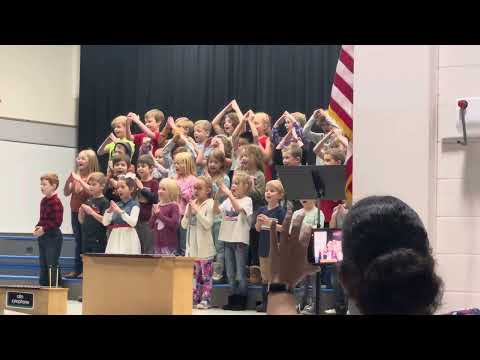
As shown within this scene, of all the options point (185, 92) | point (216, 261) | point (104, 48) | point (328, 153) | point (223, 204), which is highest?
point (104, 48)

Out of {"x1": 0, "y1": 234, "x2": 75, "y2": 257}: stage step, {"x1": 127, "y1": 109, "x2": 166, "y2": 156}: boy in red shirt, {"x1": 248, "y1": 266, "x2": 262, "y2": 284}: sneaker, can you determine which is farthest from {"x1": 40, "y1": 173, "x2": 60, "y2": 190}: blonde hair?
{"x1": 0, "y1": 234, "x2": 75, "y2": 257}: stage step

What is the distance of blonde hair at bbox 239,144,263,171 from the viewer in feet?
21.4

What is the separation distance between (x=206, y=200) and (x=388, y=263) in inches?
206

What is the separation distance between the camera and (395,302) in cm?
123

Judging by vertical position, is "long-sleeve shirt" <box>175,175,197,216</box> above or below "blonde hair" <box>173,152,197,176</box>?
below

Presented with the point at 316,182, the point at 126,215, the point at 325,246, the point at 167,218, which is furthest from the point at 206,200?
the point at 325,246

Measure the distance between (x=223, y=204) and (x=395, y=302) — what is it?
510 cm

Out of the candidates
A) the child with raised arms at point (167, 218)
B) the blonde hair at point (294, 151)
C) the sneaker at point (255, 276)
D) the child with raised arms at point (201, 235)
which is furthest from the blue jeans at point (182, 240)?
the blonde hair at point (294, 151)

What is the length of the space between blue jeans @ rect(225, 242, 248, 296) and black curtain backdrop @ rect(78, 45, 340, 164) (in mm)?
4002

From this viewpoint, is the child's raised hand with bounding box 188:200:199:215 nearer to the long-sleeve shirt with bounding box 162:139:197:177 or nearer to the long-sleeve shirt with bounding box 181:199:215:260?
the long-sleeve shirt with bounding box 181:199:215:260

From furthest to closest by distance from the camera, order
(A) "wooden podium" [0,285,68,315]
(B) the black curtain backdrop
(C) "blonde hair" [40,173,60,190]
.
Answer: (B) the black curtain backdrop, (C) "blonde hair" [40,173,60,190], (A) "wooden podium" [0,285,68,315]

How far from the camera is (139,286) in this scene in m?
2.79
